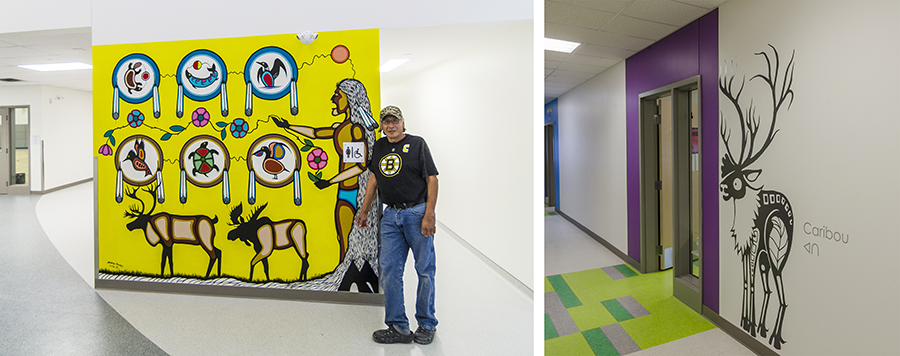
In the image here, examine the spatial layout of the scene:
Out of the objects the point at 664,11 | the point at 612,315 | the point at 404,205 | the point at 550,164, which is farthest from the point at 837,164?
the point at 550,164

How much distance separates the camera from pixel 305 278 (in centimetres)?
301

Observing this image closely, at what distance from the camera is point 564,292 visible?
3857 mm

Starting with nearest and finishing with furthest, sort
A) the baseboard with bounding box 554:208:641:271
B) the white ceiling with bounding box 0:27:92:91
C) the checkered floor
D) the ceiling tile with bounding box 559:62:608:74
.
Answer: the checkered floor
the white ceiling with bounding box 0:27:92:91
the baseboard with bounding box 554:208:641:271
the ceiling tile with bounding box 559:62:608:74

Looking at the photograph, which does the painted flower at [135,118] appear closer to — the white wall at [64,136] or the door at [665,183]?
the door at [665,183]

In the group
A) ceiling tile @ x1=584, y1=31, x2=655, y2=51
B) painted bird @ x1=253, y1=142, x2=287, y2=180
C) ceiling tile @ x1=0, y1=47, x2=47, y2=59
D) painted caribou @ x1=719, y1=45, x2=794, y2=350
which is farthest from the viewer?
ceiling tile @ x1=0, y1=47, x2=47, y2=59

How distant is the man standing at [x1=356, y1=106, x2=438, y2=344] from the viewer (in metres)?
2.33

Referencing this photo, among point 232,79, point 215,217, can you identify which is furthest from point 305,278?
point 232,79

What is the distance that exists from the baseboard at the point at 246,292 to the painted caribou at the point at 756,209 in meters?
2.42

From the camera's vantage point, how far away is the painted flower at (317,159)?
2.94 m

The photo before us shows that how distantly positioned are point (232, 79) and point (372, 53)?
1028 millimetres

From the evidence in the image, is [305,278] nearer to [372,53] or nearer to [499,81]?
[372,53]

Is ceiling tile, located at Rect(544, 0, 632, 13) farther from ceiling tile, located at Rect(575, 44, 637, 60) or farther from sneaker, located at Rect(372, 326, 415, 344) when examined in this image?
sneaker, located at Rect(372, 326, 415, 344)

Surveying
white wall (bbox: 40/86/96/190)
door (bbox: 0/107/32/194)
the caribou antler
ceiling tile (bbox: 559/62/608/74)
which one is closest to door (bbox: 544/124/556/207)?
ceiling tile (bbox: 559/62/608/74)

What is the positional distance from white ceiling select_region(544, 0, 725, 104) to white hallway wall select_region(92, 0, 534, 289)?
1.25 feet
